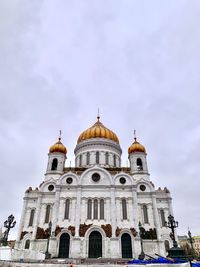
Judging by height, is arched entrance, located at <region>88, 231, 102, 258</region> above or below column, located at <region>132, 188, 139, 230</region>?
below

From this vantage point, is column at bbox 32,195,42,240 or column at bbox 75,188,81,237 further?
column at bbox 32,195,42,240

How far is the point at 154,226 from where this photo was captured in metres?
27.8

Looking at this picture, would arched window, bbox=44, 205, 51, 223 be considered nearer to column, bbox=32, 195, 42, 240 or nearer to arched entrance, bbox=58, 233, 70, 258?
column, bbox=32, 195, 42, 240

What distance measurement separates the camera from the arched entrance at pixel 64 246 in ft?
85.0

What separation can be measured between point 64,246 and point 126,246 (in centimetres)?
760

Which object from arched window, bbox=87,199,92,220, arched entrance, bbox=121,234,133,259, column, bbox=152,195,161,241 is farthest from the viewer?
arched window, bbox=87,199,92,220

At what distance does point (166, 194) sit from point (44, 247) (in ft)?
58.2

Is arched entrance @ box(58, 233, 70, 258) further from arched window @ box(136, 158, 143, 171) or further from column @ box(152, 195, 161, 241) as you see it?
arched window @ box(136, 158, 143, 171)

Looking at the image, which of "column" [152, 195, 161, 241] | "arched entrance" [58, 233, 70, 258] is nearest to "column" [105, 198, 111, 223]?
"arched entrance" [58, 233, 70, 258]

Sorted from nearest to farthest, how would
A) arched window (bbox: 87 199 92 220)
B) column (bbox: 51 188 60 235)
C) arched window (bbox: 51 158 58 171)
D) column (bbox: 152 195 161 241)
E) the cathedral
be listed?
the cathedral < column (bbox: 152 195 161 241) < column (bbox: 51 188 60 235) < arched window (bbox: 87 199 92 220) < arched window (bbox: 51 158 58 171)

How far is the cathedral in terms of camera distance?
26.3 metres

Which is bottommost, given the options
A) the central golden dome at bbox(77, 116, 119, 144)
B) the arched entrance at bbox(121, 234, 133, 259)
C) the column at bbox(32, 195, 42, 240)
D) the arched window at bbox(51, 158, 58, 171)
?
the arched entrance at bbox(121, 234, 133, 259)

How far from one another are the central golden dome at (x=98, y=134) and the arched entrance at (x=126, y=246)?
54.9ft

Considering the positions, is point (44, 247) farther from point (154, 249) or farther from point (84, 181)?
point (154, 249)
